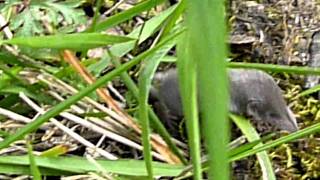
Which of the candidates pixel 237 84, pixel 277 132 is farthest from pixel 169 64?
pixel 277 132

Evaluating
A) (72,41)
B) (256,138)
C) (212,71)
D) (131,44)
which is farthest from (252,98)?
(212,71)

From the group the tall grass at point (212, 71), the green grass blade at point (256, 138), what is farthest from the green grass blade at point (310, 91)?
the tall grass at point (212, 71)

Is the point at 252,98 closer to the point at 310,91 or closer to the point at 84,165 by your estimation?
the point at 310,91

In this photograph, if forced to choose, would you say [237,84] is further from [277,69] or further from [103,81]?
[103,81]

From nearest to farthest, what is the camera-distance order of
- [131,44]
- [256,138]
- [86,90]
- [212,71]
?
[212,71] < [86,90] < [256,138] < [131,44]

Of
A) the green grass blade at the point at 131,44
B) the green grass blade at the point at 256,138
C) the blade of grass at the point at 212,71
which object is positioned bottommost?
the green grass blade at the point at 256,138

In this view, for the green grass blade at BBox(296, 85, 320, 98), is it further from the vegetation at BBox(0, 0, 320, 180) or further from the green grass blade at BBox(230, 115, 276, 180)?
the green grass blade at BBox(230, 115, 276, 180)

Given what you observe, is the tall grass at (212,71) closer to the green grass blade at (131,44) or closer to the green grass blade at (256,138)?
the green grass blade at (256,138)
